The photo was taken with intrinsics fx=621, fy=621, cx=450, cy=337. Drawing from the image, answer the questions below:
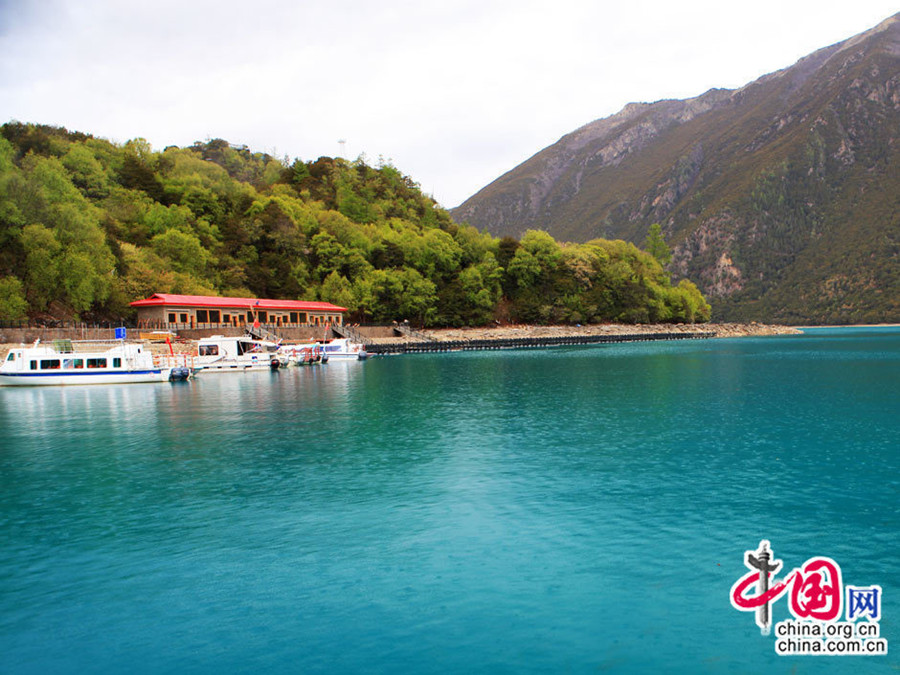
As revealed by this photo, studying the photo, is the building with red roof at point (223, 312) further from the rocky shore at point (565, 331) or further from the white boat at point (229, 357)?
the white boat at point (229, 357)

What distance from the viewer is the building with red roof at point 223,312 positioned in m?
77.7

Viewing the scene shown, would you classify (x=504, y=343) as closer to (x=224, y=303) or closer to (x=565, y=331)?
(x=565, y=331)

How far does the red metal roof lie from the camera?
7769 cm

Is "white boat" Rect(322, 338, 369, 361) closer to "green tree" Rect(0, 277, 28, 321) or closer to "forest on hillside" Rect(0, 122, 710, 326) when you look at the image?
"forest on hillside" Rect(0, 122, 710, 326)

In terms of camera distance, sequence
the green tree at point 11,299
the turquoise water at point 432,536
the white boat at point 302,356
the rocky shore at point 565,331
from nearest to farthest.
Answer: the turquoise water at point 432,536
the green tree at point 11,299
the white boat at point 302,356
the rocky shore at point 565,331

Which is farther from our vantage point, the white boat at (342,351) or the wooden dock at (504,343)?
the wooden dock at (504,343)

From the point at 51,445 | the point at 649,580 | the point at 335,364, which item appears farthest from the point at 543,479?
the point at 335,364

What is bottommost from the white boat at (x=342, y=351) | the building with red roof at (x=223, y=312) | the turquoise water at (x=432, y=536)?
the turquoise water at (x=432, y=536)

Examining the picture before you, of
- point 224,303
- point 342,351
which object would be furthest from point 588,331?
point 224,303

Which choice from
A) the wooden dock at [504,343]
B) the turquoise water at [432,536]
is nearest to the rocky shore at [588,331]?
the wooden dock at [504,343]

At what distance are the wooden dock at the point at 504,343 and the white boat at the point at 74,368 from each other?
42820 mm

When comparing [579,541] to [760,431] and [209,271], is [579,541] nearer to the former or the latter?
[760,431]

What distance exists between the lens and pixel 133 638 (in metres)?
9.97

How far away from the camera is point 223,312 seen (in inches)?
3322
